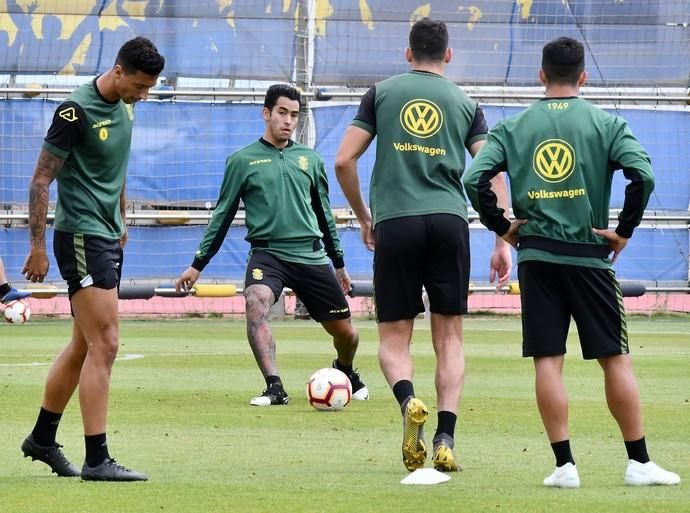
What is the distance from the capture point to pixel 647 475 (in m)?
6.77

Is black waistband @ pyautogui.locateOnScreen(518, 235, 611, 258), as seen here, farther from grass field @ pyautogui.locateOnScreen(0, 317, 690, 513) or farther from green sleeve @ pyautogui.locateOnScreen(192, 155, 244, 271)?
green sleeve @ pyautogui.locateOnScreen(192, 155, 244, 271)

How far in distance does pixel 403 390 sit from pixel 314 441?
140 cm

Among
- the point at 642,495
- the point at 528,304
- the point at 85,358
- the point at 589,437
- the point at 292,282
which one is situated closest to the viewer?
the point at 642,495

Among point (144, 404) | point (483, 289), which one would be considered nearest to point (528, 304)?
point (144, 404)

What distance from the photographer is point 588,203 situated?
22.6 feet

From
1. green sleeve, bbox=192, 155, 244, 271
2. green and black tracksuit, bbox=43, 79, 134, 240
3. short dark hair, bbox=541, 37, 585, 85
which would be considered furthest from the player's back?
green sleeve, bbox=192, 155, 244, 271

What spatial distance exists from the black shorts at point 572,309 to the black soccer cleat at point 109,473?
1.92 m

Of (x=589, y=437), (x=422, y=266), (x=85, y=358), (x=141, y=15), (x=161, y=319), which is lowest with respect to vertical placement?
(x=161, y=319)

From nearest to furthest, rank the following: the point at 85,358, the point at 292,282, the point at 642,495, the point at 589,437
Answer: the point at 642,495
the point at 85,358
the point at 589,437
the point at 292,282

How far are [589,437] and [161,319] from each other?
15.3 m

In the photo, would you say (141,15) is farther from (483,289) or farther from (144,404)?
(144,404)

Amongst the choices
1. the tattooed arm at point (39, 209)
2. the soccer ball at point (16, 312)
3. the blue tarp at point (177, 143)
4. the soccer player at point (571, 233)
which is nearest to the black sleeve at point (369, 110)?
the soccer player at point (571, 233)

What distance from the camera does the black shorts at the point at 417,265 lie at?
7.59 m

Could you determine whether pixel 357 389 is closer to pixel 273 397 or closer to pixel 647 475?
pixel 273 397
